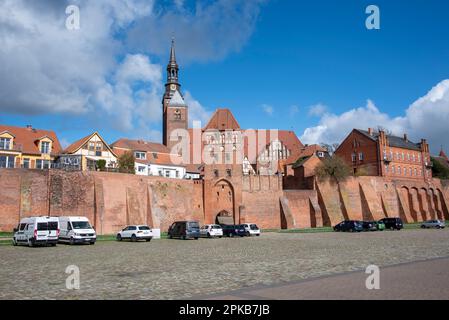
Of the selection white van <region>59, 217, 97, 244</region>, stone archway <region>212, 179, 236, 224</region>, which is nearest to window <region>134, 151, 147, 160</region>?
stone archway <region>212, 179, 236, 224</region>

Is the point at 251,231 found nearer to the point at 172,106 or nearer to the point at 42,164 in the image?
the point at 42,164

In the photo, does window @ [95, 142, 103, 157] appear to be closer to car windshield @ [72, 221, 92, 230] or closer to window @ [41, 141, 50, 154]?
window @ [41, 141, 50, 154]

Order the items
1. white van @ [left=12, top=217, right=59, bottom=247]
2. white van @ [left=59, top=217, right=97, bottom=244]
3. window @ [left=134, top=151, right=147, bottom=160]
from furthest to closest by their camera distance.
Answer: window @ [left=134, top=151, right=147, bottom=160] → white van @ [left=59, top=217, right=97, bottom=244] → white van @ [left=12, top=217, right=59, bottom=247]

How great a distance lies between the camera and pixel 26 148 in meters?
51.2

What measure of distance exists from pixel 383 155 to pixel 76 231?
57.4 metres

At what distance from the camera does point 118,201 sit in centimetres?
4609

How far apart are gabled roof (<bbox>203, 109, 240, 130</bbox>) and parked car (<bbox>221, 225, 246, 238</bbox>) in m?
44.5

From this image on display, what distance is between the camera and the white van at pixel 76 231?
2958 cm

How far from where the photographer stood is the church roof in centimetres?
8925

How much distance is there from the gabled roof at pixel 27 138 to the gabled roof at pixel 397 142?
52220 millimetres
